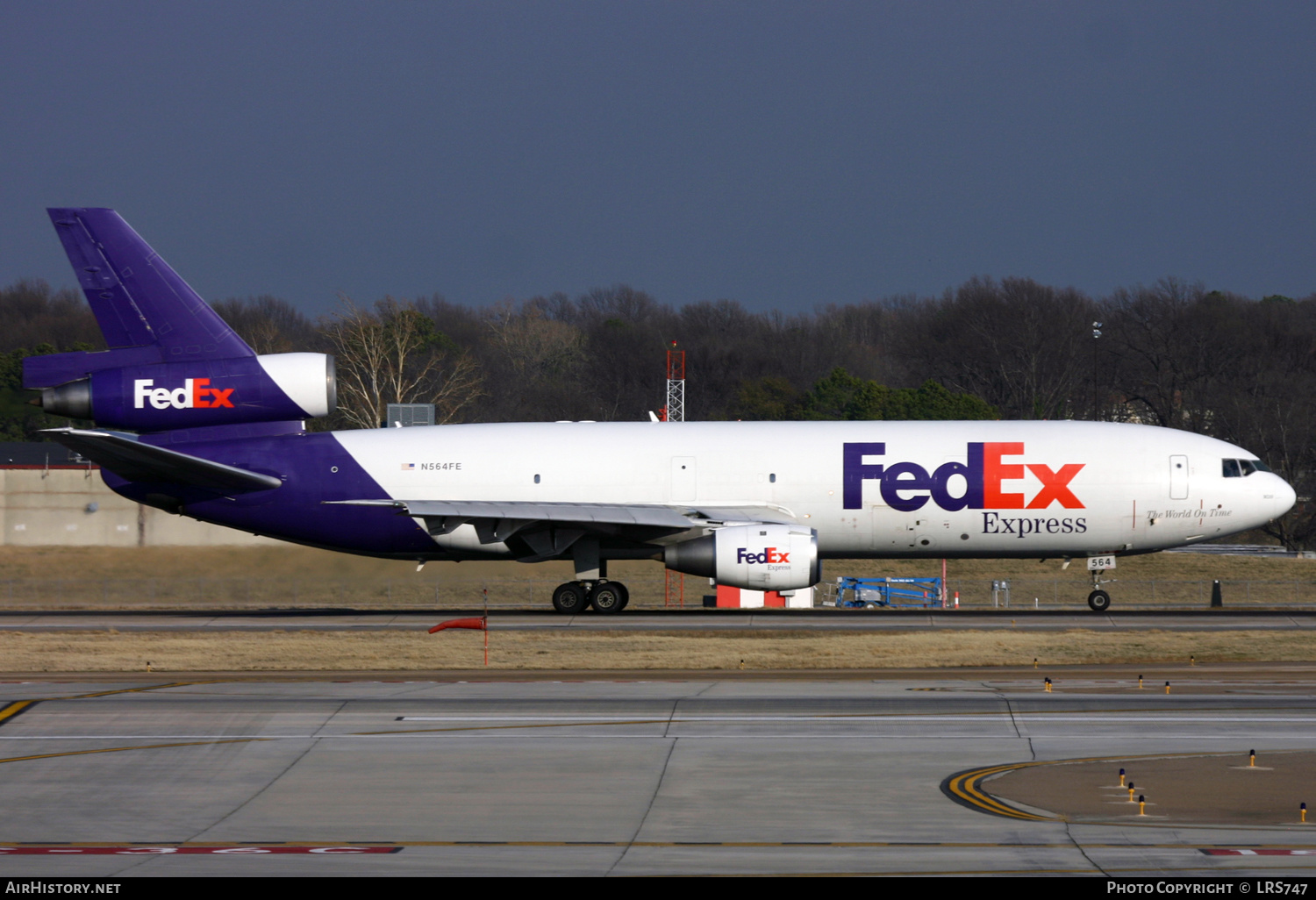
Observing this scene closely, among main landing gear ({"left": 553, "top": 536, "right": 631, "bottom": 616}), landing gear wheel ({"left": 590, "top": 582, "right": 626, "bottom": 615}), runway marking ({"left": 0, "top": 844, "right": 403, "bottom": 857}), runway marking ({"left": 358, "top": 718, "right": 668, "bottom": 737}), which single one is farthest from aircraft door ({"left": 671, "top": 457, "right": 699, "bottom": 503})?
runway marking ({"left": 0, "top": 844, "right": 403, "bottom": 857})

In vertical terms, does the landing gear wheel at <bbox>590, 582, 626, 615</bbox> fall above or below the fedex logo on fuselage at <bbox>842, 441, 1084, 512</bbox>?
below

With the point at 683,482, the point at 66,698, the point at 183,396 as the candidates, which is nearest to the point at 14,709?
the point at 66,698

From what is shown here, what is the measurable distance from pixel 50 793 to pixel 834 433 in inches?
1044

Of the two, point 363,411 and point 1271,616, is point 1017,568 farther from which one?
point 363,411

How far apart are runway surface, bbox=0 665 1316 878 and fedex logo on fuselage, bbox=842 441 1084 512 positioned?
1257 cm

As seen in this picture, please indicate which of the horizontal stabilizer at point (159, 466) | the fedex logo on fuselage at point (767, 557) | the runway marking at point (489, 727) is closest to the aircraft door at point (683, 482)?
the fedex logo on fuselage at point (767, 557)

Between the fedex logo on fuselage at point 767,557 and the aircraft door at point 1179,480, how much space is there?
1155cm

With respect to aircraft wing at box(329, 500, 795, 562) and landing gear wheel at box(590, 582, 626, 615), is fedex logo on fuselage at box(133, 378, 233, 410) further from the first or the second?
landing gear wheel at box(590, 582, 626, 615)

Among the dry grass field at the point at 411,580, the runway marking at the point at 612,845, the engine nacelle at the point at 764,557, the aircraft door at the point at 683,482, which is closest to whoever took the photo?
the runway marking at the point at 612,845

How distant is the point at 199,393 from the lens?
3859 cm

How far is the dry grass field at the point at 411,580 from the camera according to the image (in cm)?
4000

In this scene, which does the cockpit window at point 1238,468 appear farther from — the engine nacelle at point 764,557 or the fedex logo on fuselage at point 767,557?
the fedex logo on fuselage at point 767,557

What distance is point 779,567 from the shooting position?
36.1m

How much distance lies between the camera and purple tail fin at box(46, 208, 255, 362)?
38156 mm
